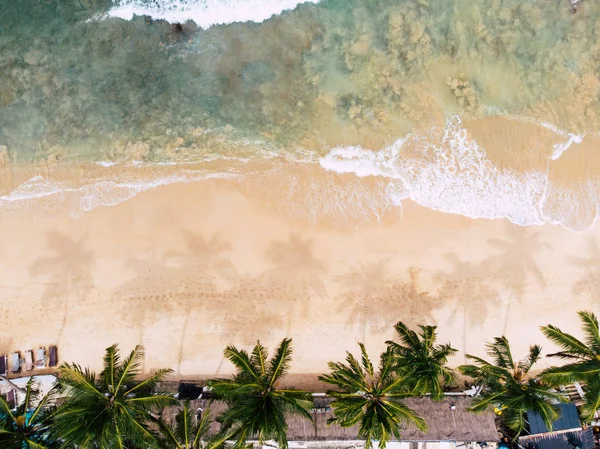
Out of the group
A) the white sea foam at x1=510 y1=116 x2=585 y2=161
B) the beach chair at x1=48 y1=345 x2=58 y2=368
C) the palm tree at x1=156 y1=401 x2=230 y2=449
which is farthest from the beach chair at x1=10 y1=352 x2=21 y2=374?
the white sea foam at x1=510 y1=116 x2=585 y2=161

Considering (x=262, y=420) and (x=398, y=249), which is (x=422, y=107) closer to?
(x=398, y=249)

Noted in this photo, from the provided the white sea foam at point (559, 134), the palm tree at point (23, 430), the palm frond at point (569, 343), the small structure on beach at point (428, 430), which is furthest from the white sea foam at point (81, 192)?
the palm frond at point (569, 343)

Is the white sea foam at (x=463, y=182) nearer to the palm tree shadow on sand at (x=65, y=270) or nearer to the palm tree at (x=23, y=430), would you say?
the palm tree shadow on sand at (x=65, y=270)

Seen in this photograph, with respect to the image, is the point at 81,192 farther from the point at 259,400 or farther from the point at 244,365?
the point at 259,400

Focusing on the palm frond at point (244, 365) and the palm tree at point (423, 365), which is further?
the palm tree at point (423, 365)

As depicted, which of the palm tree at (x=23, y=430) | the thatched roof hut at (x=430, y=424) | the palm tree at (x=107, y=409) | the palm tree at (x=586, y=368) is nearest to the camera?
the palm tree at (x=107, y=409)

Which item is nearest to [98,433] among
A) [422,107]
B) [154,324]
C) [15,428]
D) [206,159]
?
[15,428]

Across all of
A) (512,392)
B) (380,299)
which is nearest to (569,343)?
(512,392)
